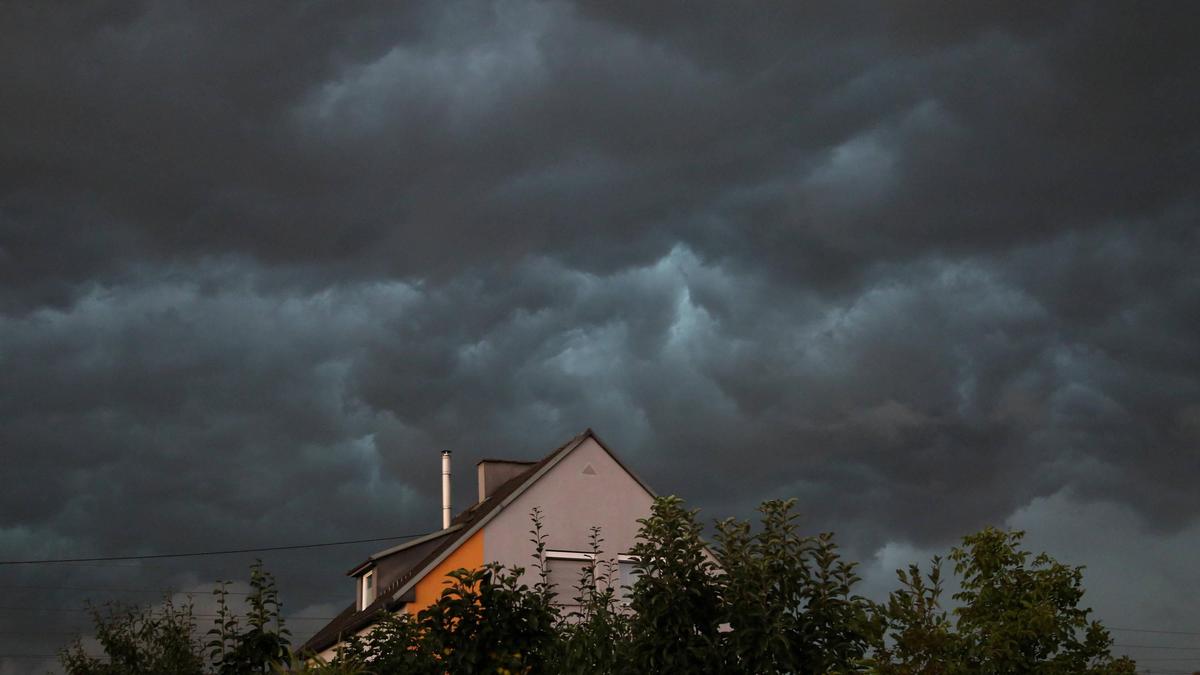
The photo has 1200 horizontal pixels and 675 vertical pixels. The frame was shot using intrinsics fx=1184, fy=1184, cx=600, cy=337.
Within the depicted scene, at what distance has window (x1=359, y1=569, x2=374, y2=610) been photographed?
35.9 m

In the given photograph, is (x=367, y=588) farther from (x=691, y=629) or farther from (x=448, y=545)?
(x=691, y=629)

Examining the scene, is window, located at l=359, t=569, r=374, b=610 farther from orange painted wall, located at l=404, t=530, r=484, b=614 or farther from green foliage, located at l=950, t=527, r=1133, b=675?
green foliage, located at l=950, t=527, r=1133, b=675

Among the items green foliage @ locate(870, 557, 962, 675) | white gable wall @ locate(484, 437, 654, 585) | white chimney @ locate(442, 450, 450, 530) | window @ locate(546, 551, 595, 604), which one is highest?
white chimney @ locate(442, 450, 450, 530)

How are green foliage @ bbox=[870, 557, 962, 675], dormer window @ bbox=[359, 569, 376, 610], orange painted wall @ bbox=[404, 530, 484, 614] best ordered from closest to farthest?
green foliage @ bbox=[870, 557, 962, 675] → orange painted wall @ bbox=[404, 530, 484, 614] → dormer window @ bbox=[359, 569, 376, 610]

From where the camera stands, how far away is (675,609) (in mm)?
13234

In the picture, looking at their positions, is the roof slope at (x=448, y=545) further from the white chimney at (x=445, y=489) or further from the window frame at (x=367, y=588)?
the white chimney at (x=445, y=489)

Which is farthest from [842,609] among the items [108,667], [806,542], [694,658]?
[108,667]

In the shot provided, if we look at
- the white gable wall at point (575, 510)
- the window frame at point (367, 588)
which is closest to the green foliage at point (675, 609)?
the white gable wall at point (575, 510)

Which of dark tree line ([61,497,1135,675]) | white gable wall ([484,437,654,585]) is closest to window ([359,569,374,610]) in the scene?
white gable wall ([484,437,654,585])

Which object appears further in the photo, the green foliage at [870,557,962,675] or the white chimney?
the white chimney

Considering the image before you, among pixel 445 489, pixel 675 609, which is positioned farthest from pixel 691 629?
pixel 445 489

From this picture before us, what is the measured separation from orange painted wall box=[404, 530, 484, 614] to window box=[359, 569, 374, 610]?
148 inches

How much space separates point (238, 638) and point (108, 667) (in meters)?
17.1

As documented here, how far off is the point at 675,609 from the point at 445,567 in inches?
781
